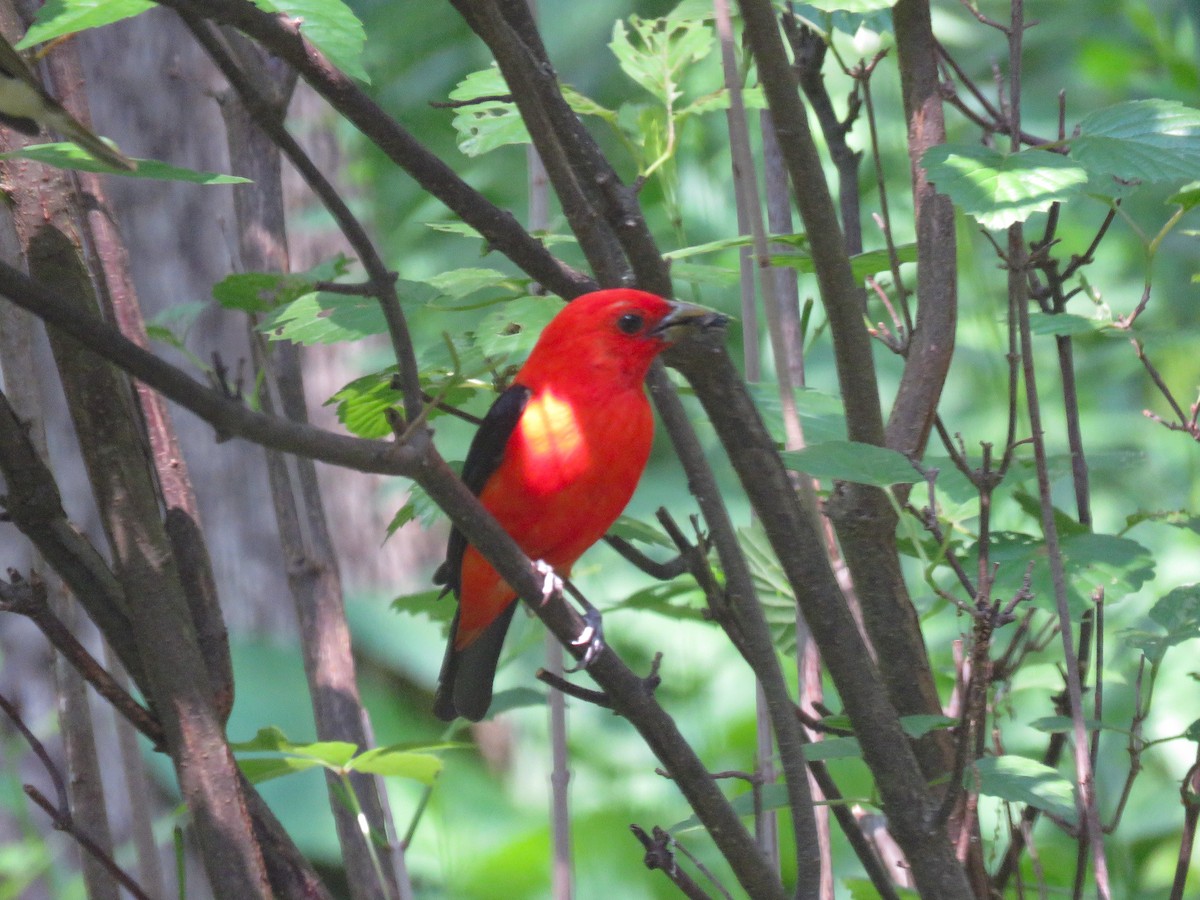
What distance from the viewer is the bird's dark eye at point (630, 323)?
1897mm

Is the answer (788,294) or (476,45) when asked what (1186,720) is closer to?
(788,294)

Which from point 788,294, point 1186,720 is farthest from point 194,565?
point 1186,720

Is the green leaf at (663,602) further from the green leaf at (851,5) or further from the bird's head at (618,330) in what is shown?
the green leaf at (851,5)

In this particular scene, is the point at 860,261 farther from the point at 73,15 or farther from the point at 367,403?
the point at 73,15

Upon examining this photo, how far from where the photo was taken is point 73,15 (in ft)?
3.41

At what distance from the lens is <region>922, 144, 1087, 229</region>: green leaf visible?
4.30ft

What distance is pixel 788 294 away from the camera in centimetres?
188

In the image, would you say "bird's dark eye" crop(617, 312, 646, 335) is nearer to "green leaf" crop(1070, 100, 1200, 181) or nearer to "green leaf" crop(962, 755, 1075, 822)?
"green leaf" crop(1070, 100, 1200, 181)

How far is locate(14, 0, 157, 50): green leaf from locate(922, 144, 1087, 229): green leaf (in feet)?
2.75

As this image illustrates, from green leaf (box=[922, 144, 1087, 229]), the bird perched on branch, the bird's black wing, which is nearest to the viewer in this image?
the bird perched on branch

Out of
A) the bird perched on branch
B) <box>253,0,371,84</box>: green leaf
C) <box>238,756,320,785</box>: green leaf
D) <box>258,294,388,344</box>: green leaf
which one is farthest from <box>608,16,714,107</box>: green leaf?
<box>238,756,320,785</box>: green leaf

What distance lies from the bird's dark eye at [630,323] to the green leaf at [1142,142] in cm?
68

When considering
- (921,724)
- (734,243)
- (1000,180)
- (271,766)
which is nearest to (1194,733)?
(921,724)

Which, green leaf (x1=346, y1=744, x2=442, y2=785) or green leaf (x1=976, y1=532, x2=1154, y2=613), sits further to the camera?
green leaf (x1=976, y1=532, x2=1154, y2=613)
